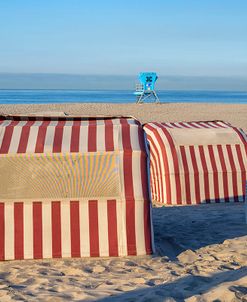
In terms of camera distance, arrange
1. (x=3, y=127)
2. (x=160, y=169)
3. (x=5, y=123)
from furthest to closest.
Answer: (x=160, y=169), (x=5, y=123), (x=3, y=127)

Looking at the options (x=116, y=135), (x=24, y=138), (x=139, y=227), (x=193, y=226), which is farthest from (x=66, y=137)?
(x=193, y=226)

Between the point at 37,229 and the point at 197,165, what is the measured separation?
4559 mm

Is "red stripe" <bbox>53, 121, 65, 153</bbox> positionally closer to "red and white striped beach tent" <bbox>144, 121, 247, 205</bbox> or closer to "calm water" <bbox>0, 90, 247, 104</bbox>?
"red and white striped beach tent" <bbox>144, 121, 247, 205</bbox>

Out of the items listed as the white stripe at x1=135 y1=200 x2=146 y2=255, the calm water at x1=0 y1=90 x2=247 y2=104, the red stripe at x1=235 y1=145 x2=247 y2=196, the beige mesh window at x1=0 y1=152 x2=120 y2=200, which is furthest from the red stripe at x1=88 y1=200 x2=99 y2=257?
the calm water at x1=0 y1=90 x2=247 y2=104

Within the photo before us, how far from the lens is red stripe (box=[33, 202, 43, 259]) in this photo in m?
6.45

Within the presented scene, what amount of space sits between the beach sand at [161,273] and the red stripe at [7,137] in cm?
132

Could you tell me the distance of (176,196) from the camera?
10.3 meters

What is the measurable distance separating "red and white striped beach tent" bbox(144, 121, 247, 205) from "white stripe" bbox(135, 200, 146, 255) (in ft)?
12.5

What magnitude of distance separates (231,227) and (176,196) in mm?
2396

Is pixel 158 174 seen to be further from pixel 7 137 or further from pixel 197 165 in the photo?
pixel 7 137

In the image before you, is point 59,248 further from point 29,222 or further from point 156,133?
point 156,133

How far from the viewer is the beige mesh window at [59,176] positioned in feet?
21.4

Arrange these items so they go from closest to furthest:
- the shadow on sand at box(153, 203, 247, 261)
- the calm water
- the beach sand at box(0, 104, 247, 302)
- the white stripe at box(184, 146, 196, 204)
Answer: the beach sand at box(0, 104, 247, 302)
the shadow on sand at box(153, 203, 247, 261)
the white stripe at box(184, 146, 196, 204)
the calm water

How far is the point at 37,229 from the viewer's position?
6.49 m
